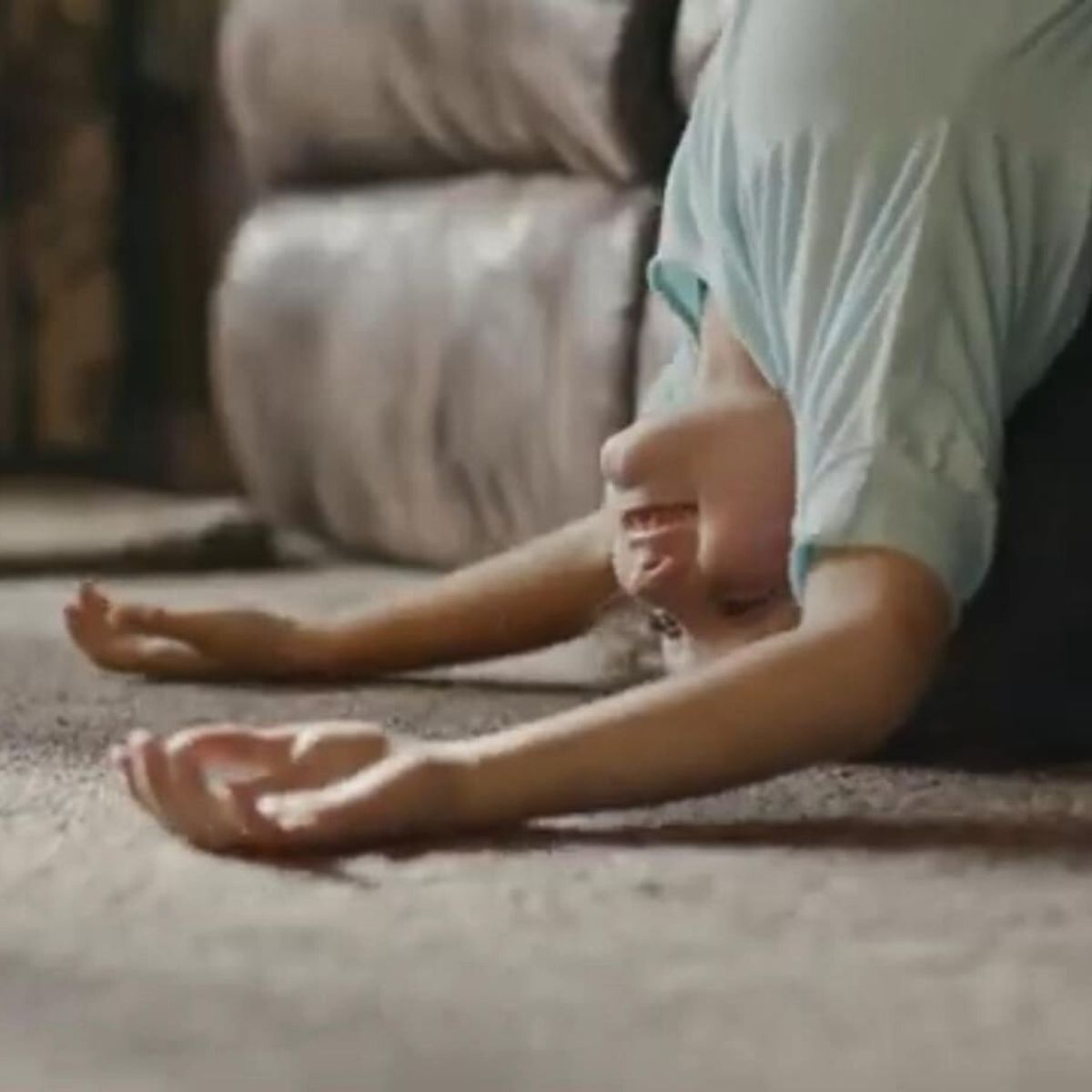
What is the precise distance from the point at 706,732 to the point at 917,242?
190 millimetres

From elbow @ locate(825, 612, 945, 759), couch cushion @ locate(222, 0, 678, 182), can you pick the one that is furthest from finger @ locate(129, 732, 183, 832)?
couch cushion @ locate(222, 0, 678, 182)

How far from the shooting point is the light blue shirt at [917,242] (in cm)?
93

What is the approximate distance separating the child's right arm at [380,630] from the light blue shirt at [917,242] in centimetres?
26

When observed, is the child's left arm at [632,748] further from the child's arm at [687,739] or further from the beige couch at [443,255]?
the beige couch at [443,255]

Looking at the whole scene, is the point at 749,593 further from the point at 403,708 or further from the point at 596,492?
the point at 596,492

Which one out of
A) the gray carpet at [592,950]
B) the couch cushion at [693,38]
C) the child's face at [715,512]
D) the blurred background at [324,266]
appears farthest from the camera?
the blurred background at [324,266]

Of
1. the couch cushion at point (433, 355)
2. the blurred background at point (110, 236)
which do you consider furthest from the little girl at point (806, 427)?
the blurred background at point (110, 236)

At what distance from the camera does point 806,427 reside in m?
0.96

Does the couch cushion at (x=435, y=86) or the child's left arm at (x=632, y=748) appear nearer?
the child's left arm at (x=632, y=748)

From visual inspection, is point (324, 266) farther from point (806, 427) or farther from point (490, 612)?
point (806, 427)

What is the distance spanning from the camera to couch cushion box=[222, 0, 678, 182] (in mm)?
1549

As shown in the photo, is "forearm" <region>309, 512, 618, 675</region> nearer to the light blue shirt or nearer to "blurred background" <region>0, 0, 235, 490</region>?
the light blue shirt

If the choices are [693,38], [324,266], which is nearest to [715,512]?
[693,38]

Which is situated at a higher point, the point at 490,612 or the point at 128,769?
the point at 128,769
